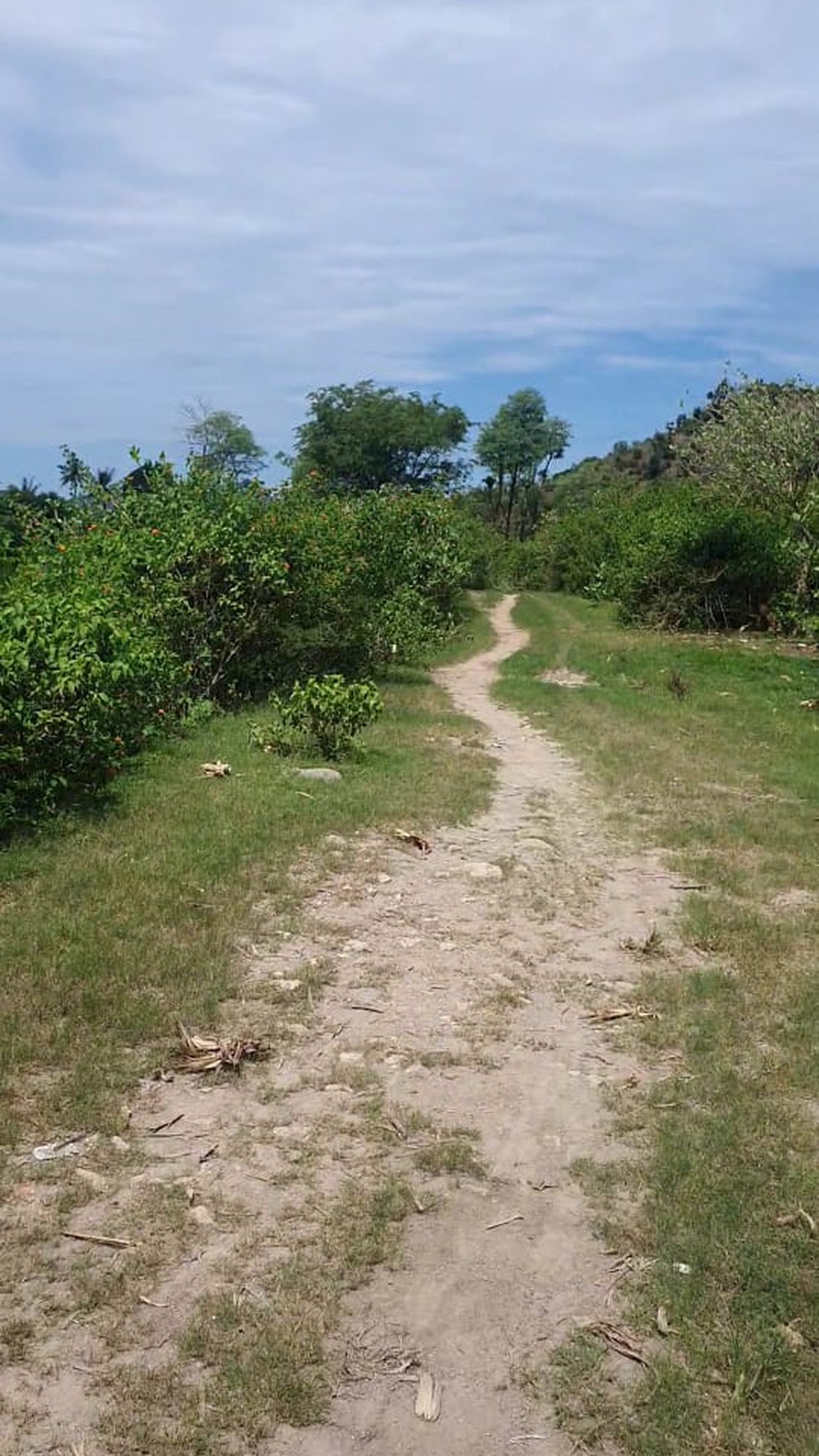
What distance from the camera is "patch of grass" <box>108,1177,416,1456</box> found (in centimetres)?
274

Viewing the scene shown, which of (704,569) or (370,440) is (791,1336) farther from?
(370,440)

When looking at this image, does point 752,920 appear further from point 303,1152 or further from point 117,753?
point 117,753

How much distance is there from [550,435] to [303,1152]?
199ft

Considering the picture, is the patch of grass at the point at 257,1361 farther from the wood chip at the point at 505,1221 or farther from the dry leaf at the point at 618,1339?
the dry leaf at the point at 618,1339

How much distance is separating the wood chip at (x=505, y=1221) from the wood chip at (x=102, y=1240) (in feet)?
3.38

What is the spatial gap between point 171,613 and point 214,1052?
300 inches

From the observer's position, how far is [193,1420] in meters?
2.75

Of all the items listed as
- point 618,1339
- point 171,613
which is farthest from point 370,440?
point 618,1339

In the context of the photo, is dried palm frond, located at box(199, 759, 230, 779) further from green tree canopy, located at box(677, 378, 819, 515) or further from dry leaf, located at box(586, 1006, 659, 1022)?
green tree canopy, located at box(677, 378, 819, 515)

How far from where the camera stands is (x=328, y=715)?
1005 centimetres

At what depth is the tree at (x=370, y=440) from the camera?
41.9 metres

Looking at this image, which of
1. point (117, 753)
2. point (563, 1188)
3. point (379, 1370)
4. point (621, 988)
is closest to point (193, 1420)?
point (379, 1370)

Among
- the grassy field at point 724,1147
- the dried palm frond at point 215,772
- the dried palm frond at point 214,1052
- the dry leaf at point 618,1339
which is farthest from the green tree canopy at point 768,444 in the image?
the dry leaf at point 618,1339

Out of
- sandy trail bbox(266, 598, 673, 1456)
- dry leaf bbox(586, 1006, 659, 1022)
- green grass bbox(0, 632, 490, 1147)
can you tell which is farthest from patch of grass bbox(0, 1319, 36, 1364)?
dry leaf bbox(586, 1006, 659, 1022)
